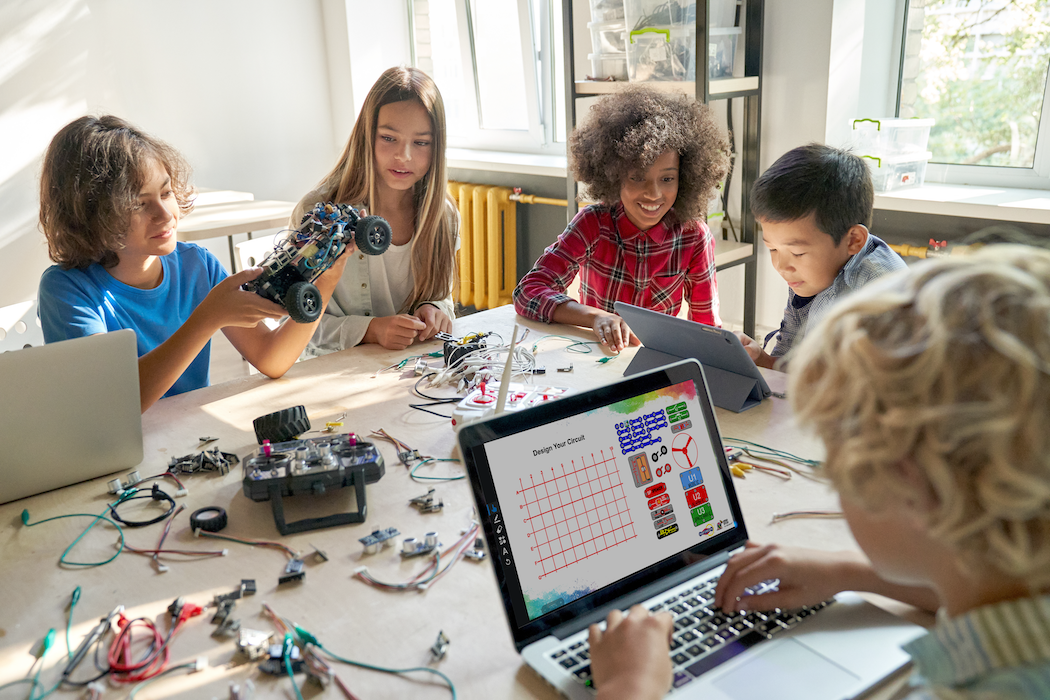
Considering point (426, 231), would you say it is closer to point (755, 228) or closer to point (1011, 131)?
point (755, 228)

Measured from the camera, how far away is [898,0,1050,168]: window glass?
237cm

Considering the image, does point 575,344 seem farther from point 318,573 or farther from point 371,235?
point 318,573

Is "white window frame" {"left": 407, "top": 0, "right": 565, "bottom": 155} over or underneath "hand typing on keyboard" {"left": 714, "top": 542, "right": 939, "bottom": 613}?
over

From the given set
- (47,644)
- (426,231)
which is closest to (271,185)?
(426,231)

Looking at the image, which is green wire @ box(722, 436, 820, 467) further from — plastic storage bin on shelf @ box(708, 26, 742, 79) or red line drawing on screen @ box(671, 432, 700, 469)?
plastic storage bin on shelf @ box(708, 26, 742, 79)

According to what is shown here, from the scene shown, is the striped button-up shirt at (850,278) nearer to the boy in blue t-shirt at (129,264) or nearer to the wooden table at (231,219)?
the boy in blue t-shirt at (129,264)

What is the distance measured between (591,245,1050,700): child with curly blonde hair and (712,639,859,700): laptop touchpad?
134 mm

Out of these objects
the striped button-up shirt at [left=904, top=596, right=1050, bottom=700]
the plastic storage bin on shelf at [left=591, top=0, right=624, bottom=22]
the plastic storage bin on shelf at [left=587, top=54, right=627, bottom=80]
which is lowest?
the striped button-up shirt at [left=904, top=596, right=1050, bottom=700]

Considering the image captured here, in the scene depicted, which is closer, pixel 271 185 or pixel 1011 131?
pixel 1011 131

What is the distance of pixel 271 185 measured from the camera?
390cm

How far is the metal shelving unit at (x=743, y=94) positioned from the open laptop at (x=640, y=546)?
1.80 m

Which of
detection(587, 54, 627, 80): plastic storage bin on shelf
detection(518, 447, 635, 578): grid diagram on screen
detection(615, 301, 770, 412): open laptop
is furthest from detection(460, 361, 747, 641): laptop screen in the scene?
detection(587, 54, 627, 80): plastic storage bin on shelf

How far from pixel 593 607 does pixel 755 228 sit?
88.0 inches

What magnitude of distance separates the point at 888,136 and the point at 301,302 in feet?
6.70
